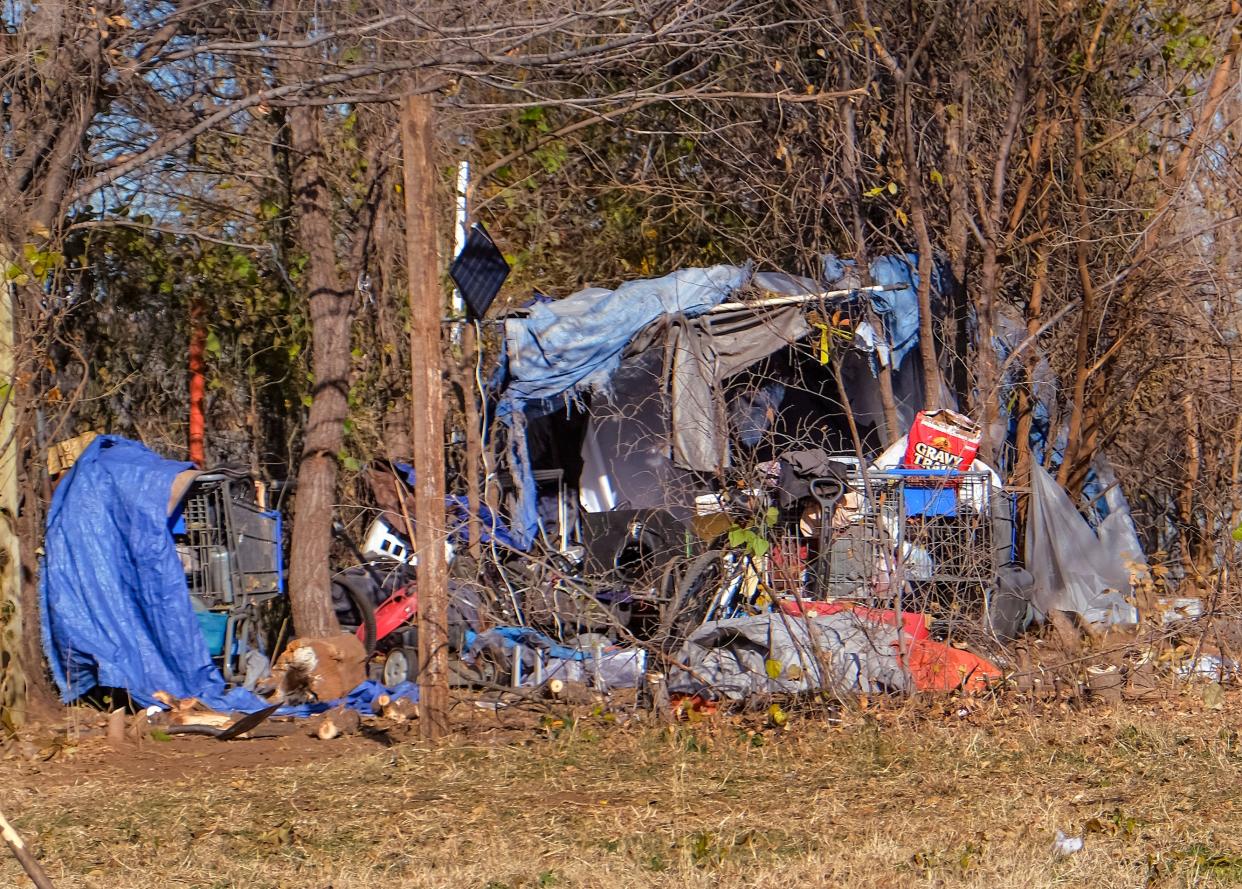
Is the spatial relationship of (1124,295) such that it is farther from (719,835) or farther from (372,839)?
(372,839)

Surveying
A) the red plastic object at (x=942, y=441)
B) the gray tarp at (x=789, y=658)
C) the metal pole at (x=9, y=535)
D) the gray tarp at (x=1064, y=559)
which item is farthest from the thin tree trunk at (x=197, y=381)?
the gray tarp at (x=1064, y=559)

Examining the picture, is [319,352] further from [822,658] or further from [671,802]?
[671,802]

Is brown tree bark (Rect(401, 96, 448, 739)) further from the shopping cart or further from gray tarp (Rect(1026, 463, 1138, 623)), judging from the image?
gray tarp (Rect(1026, 463, 1138, 623))

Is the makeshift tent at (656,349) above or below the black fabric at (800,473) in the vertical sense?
above

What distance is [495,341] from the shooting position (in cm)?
1077

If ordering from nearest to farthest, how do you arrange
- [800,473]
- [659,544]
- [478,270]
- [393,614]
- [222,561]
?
[800,473]
[478,270]
[222,561]
[659,544]
[393,614]

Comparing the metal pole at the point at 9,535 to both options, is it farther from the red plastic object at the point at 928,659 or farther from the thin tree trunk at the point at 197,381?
the red plastic object at the point at 928,659

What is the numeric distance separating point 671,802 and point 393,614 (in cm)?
398

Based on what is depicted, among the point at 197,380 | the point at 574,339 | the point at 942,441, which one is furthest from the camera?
the point at 197,380

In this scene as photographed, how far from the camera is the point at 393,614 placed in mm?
9469

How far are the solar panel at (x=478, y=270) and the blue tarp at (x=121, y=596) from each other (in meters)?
2.02

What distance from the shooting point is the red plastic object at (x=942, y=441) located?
901 cm

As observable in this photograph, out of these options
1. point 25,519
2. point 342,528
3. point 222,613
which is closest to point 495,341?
point 342,528

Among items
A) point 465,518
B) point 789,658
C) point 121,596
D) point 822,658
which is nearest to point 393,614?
point 465,518
